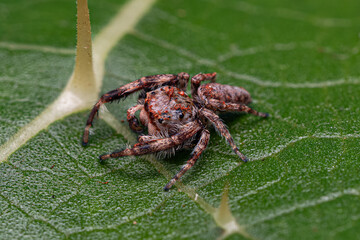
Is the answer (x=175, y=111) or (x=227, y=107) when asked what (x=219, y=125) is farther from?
(x=175, y=111)

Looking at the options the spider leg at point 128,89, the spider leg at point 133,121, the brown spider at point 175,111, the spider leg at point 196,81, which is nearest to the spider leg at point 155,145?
the brown spider at point 175,111

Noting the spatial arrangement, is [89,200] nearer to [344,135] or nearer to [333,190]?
[333,190]

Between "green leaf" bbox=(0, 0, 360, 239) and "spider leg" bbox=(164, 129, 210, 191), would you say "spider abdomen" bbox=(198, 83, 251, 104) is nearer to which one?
"green leaf" bbox=(0, 0, 360, 239)

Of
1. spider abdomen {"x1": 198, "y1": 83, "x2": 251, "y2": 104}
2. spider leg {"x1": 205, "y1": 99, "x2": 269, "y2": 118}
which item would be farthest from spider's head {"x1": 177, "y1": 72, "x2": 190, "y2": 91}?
spider leg {"x1": 205, "y1": 99, "x2": 269, "y2": 118}

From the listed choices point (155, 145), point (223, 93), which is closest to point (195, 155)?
point (155, 145)

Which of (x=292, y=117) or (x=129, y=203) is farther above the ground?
(x=292, y=117)

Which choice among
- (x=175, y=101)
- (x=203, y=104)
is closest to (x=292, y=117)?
(x=203, y=104)
